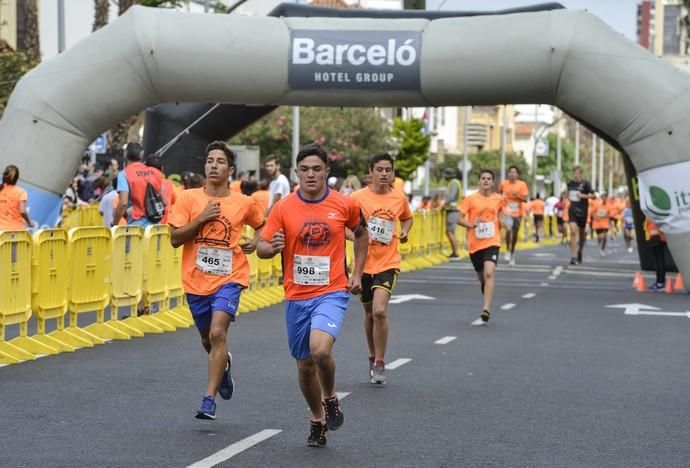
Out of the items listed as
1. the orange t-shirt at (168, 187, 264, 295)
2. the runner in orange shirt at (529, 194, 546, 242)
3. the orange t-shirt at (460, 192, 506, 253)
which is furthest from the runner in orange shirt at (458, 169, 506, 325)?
the runner in orange shirt at (529, 194, 546, 242)

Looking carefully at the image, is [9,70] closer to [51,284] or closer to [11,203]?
[11,203]

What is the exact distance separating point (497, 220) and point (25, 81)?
7.93m

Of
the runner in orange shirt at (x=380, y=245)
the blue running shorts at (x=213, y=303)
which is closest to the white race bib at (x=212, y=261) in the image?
the blue running shorts at (x=213, y=303)

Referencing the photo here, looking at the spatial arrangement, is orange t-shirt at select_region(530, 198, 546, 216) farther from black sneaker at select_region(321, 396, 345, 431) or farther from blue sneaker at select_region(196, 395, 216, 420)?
black sneaker at select_region(321, 396, 345, 431)

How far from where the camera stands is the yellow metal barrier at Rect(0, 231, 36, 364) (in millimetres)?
12977

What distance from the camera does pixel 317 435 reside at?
28.7 ft

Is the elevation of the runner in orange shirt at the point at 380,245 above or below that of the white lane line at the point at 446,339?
above

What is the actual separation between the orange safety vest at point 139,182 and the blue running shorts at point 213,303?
26.3ft

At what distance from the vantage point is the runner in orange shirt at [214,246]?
9891 mm

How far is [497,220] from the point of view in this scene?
1864 cm

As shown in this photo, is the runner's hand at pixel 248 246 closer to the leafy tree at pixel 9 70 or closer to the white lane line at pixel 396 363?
the white lane line at pixel 396 363

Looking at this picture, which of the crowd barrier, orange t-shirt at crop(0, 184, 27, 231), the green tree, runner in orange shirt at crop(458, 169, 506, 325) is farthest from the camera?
the green tree

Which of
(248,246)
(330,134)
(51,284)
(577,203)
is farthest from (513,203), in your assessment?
(330,134)

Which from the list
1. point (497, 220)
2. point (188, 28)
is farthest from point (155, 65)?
point (497, 220)
